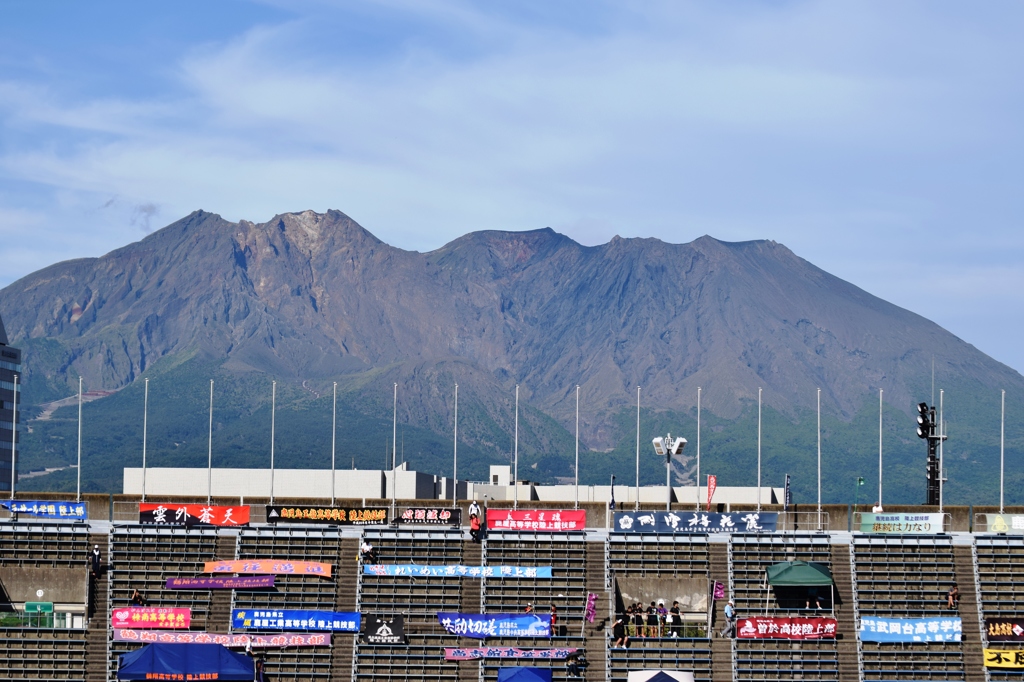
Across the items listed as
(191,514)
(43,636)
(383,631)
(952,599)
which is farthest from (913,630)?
(43,636)

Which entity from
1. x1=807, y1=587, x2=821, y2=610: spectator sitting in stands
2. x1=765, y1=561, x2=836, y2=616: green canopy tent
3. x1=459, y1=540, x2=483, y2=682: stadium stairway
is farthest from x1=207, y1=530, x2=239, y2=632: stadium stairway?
x1=807, y1=587, x2=821, y2=610: spectator sitting in stands

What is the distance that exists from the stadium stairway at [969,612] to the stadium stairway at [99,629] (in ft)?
125

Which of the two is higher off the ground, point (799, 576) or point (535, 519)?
point (535, 519)

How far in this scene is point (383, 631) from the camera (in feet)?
205

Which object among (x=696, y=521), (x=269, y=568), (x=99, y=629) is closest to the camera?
(x=99, y=629)

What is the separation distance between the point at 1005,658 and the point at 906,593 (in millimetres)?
5234

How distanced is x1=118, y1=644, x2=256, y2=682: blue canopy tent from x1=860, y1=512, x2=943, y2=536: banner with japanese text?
30477 mm

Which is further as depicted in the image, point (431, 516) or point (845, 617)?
point (431, 516)

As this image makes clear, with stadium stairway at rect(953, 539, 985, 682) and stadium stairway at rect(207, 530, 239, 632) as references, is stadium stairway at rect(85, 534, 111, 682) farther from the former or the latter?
stadium stairway at rect(953, 539, 985, 682)

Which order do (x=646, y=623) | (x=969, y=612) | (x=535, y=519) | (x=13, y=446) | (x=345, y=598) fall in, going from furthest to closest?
(x=13, y=446), (x=535, y=519), (x=345, y=598), (x=646, y=623), (x=969, y=612)

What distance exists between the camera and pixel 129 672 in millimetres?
58781

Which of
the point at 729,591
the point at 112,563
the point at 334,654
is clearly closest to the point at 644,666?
the point at 729,591

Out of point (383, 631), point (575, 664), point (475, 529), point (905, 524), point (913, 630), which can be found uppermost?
point (905, 524)

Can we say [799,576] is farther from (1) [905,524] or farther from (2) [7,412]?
(2) [7,412]
